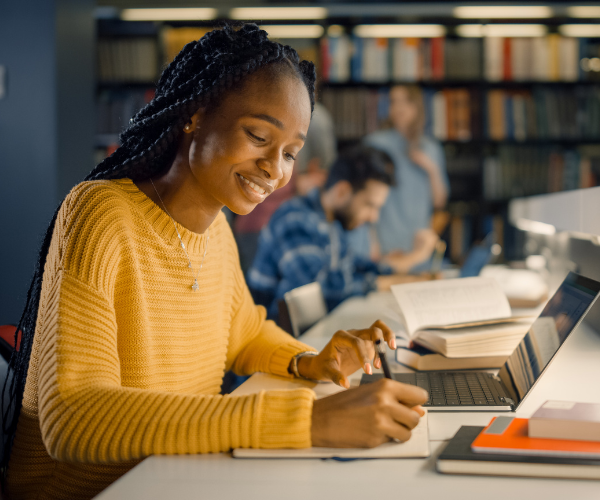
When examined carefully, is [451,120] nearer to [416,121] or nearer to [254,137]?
[416,121]

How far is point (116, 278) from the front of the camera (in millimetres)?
899

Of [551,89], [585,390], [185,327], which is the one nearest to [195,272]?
[185,327]

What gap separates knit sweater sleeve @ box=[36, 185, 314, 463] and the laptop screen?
1.24ft

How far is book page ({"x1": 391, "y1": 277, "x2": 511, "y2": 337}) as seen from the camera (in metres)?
1.28

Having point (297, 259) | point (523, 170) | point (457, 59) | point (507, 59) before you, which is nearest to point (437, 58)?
point (457, 59)

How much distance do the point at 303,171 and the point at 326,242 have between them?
126 cm

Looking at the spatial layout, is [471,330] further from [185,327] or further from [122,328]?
[122,328]

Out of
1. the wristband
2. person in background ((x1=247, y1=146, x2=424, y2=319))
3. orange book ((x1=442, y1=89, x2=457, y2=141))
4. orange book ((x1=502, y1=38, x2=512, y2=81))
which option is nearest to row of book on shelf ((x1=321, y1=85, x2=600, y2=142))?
orange book ((x1=442, y1=89, x2=457, y2=141))

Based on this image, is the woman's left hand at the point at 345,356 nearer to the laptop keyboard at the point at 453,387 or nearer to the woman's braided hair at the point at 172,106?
the laptop keyboard at the point at 453,387

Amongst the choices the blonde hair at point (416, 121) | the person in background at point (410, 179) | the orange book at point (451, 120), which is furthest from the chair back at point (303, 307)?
the orange book at point (451, 120)

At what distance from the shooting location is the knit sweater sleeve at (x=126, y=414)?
706 millimetres

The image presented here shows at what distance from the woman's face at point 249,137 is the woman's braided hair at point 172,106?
3 cm

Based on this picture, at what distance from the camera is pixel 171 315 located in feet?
3.25

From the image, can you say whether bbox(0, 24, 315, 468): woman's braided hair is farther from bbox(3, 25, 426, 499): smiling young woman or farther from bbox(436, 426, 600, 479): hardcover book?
bbox(436, 426, 600, 479): hardcover book
